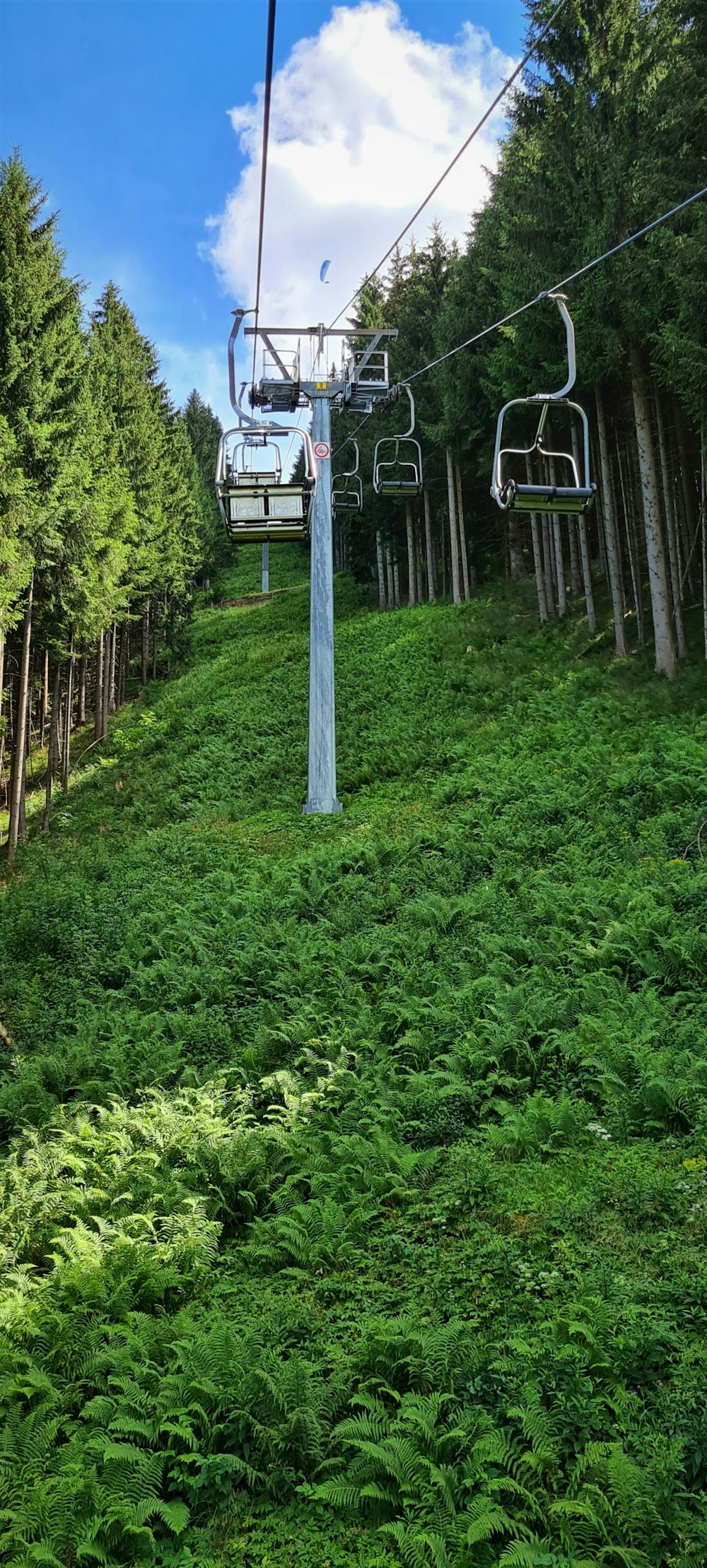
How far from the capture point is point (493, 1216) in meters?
5.54

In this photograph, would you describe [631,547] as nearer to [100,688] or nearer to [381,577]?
[100,688]

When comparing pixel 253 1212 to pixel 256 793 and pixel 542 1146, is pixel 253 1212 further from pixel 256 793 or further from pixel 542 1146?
pixel 256 793

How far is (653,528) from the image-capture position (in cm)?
1628

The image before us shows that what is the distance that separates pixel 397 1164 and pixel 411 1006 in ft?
8.06

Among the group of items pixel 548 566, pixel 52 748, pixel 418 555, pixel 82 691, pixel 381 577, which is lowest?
pixel 52 748

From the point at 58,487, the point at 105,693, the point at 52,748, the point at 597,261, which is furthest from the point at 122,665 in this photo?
the point at 597,261

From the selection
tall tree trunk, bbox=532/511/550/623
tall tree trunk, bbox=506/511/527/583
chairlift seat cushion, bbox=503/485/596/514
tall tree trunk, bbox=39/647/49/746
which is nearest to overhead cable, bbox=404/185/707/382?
chairlift seat cushion, bbox=503/485/596/514

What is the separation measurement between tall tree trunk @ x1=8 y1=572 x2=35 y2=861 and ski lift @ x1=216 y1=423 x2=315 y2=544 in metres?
8.91

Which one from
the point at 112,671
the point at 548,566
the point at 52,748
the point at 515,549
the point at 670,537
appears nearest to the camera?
the point at 670,537

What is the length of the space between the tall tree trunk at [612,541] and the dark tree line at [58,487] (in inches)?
430

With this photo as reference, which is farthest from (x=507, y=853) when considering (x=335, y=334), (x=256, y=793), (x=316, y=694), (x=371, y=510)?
(x=371, y=510)

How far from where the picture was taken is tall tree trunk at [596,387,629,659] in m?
18.2

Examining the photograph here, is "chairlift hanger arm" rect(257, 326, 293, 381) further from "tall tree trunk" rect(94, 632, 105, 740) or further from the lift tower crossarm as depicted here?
"tall tree trunk" rect(94, 632, 105, 740)

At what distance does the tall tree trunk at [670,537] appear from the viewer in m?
17.1
